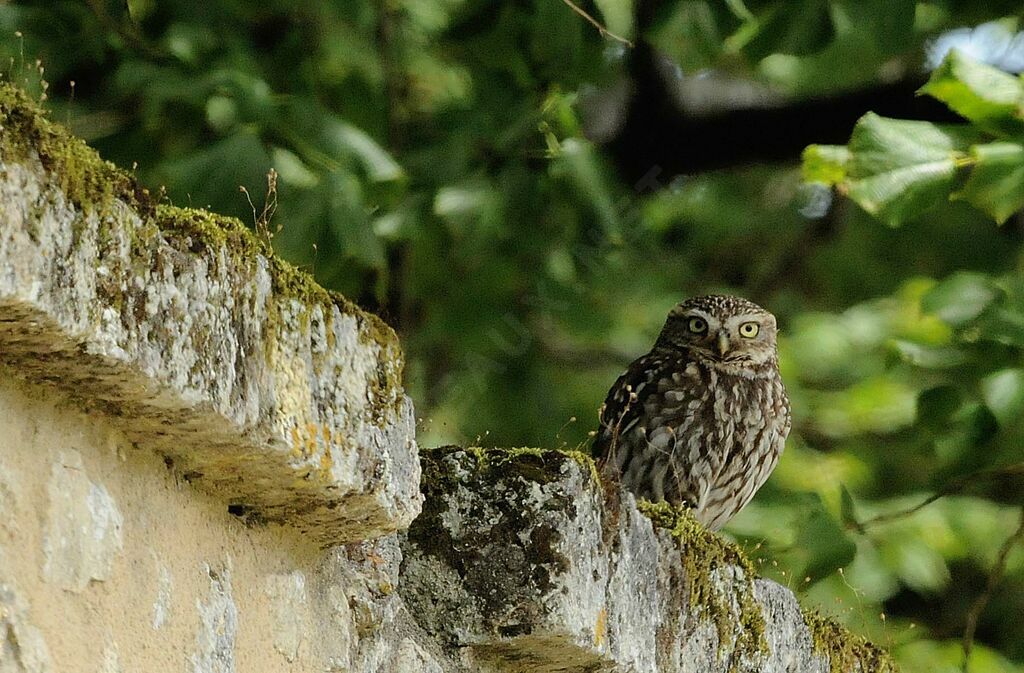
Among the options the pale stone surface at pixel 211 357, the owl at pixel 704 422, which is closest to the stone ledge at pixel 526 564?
the pale stone surface at pixel 211 357

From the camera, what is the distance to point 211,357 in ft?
6.34

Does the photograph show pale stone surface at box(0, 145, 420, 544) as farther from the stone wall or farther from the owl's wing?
the owl's wing

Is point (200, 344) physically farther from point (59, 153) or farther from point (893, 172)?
point (893, 172)

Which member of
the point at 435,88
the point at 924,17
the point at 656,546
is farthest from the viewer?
the point at 435,88

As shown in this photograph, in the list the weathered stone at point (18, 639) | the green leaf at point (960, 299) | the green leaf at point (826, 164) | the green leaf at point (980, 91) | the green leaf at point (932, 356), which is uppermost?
the green leaf at point (980, 91)

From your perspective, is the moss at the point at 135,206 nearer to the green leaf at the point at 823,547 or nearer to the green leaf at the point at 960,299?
the green leaf at the point at 823,547

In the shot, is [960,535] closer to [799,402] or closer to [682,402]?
[799,402]

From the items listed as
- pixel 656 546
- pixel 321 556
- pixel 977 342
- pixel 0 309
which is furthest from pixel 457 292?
pixel 0 309

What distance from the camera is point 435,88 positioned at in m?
8.20

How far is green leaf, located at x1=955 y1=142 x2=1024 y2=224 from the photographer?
4.40m

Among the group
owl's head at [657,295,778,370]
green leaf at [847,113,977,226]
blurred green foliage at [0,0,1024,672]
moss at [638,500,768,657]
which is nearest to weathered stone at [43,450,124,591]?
blurred green foliage at [0,0,1024,672]

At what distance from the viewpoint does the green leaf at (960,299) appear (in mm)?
5082

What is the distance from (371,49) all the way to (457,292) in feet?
4.26

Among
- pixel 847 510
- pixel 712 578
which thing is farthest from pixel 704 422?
pixel 712 578
